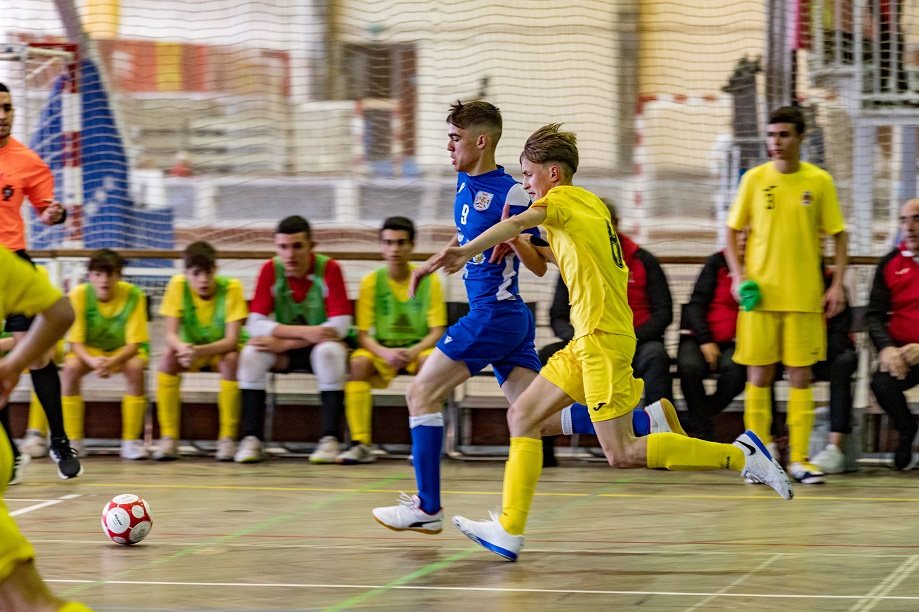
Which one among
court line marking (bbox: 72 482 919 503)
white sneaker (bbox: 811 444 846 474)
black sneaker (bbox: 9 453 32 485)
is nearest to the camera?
court line marking (bbox: 72 482 919 503)

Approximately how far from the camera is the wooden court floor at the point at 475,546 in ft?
14.8

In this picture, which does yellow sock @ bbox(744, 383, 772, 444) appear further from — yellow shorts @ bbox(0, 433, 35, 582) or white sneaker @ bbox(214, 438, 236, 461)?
yellow shorts @ bbox(0, 433, 35, 582)

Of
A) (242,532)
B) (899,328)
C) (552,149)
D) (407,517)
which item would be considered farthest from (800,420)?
(242,532)

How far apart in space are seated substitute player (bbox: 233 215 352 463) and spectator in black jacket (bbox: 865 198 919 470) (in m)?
3.28

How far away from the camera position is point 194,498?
6.90 meters

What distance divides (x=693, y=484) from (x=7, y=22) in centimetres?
790

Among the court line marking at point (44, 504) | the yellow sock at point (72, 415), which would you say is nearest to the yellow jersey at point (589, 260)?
the court line marking at point (44, 504)

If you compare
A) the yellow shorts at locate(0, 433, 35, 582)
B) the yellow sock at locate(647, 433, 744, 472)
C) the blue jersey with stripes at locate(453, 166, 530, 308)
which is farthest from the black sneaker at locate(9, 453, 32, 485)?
the yellow shorts at locate(0, 433, 35, 582)

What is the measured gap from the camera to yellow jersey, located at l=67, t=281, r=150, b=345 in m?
8.53

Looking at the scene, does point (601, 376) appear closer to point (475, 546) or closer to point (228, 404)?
point (475, 546)

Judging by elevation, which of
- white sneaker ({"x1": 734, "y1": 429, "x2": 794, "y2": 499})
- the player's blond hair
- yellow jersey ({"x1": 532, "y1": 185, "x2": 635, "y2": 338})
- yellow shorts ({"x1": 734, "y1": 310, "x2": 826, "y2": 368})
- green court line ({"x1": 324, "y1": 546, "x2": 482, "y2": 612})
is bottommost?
green court line ({"x1": 324, "y1": 546, "x2": 482, "y2": 612})

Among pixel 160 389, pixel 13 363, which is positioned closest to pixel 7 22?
pixel 160 389

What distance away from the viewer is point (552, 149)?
16.8 ft

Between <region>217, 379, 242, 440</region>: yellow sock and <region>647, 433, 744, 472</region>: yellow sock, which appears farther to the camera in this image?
<region>217, 379, 242, 440</region>: yellow sock
